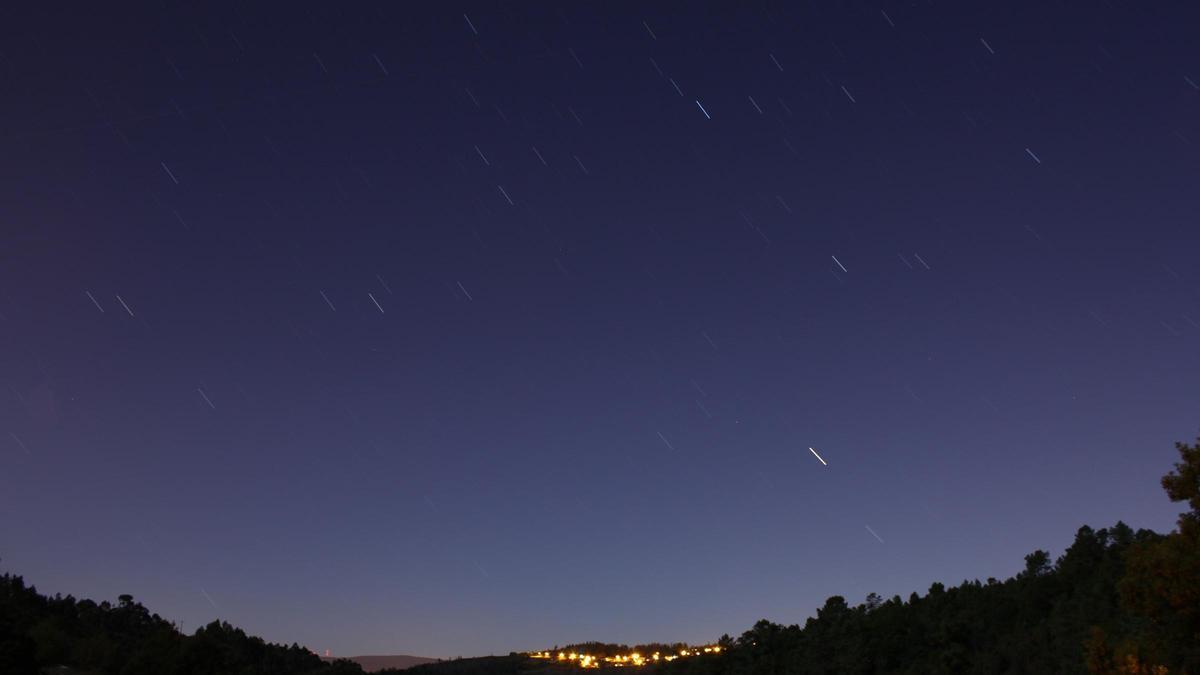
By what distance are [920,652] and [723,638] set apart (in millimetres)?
20363

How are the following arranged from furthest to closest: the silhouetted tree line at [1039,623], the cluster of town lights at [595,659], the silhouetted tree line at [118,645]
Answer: the cluster of town lights at [595,659] < the silhouetted tree line at [118,645] < the silhouetted tree line at [1039,623]

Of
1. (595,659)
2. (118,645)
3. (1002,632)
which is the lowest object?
(1002,632)

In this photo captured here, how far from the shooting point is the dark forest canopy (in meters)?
14.9

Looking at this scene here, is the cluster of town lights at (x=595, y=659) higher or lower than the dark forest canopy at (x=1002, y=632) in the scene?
higher

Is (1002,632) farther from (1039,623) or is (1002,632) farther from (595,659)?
(595,659)

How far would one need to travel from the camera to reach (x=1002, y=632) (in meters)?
38.1

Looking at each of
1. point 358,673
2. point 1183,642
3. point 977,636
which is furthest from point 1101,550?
point 358,673

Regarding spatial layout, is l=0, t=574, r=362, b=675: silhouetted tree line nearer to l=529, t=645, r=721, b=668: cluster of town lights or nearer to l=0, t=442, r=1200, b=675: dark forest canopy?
l=0, t=442, r=1200, b=675: dark forest canopy

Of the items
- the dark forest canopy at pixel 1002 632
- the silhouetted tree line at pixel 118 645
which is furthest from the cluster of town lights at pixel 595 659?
the dark forest canopy at pixel 1002 632

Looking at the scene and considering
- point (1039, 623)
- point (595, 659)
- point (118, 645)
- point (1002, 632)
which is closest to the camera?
point (1039, 623)

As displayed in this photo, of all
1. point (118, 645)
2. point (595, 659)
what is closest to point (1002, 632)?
point (118, 645)

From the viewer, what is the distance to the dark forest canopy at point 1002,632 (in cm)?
1495

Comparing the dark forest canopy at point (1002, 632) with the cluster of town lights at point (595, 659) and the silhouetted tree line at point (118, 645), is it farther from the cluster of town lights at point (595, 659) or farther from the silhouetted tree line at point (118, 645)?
the cluster of town lights at point (595, 659)

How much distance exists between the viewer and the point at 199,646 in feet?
176
